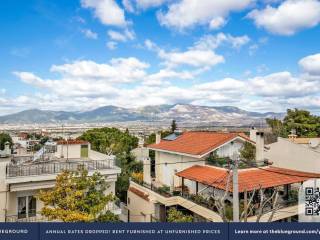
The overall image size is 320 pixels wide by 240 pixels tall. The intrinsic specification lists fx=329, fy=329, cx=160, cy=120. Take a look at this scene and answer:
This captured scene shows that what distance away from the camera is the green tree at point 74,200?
11836 mm

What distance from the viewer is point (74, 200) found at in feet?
39.7

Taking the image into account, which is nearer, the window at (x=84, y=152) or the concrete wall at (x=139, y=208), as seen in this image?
the window at (x=84, y=152)

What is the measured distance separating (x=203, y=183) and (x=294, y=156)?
8242 millimetres

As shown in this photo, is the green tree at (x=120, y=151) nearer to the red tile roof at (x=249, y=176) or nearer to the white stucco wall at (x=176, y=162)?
the white stucco wall at (x=176, y=162)

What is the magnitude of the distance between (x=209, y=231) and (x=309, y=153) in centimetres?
1760

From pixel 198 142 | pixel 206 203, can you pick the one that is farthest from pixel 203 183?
pixel 198 142

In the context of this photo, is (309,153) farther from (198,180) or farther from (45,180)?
(45,180)

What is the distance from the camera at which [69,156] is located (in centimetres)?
2050

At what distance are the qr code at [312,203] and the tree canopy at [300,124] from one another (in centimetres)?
2635

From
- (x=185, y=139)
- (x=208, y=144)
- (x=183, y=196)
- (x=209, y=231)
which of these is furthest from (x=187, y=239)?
(x=185, y=139)

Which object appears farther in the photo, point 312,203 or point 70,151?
point 70,151

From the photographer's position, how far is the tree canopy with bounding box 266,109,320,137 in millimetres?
44094

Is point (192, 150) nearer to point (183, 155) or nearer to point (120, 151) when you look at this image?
point (183, 155)

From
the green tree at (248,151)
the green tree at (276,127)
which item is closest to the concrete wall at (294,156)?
the green tree at (248,151)
